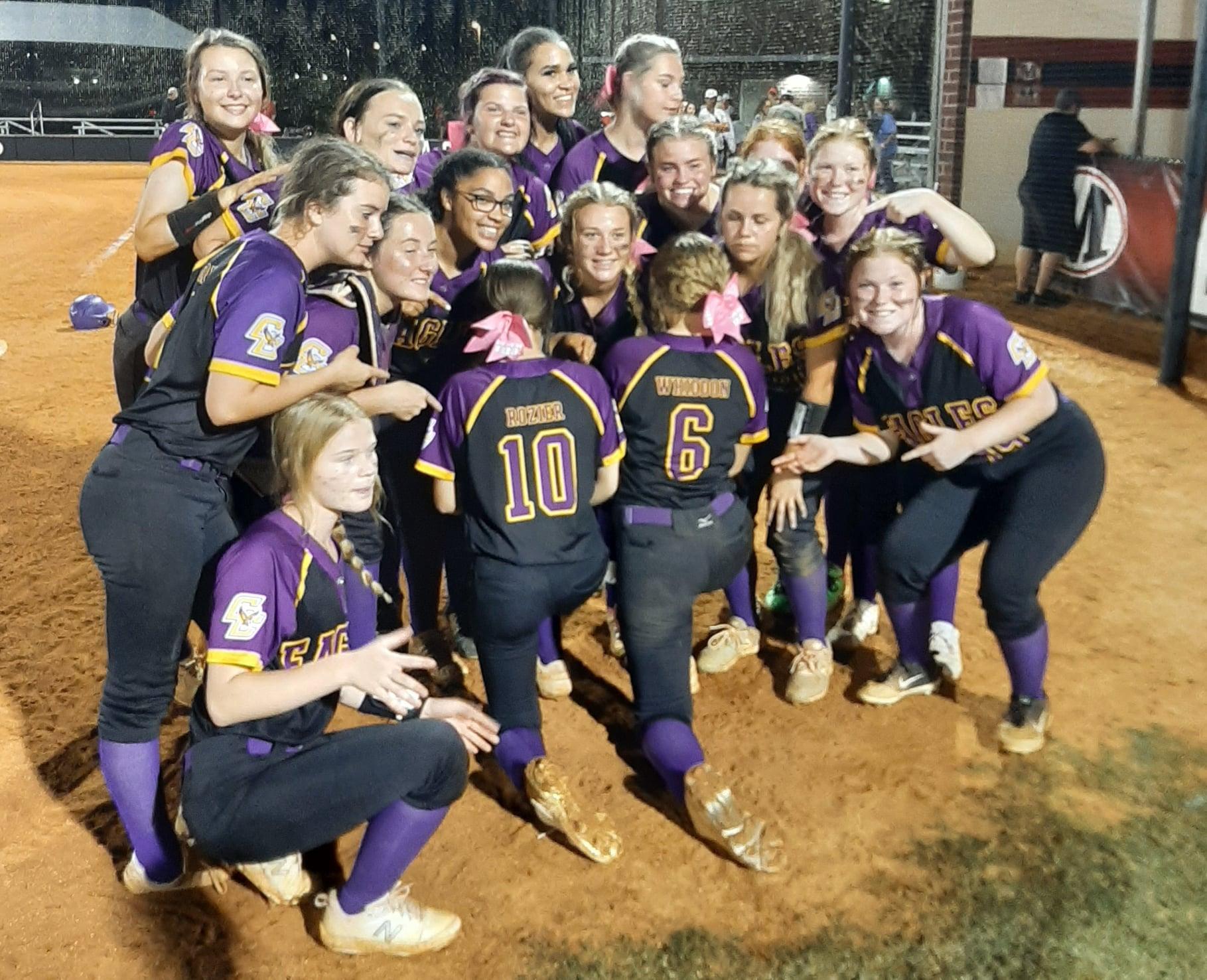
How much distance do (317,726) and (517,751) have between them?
2.41 ft

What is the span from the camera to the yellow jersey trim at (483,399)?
3625mm

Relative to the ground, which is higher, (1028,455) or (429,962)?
(1028,455)

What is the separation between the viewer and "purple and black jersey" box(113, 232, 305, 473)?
2.96 m

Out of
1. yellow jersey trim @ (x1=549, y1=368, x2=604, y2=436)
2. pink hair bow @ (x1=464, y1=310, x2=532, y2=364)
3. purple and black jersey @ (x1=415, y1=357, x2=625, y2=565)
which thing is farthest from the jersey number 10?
pink hair bow @ (x1=464, y1=310, x2=532, y2=364)

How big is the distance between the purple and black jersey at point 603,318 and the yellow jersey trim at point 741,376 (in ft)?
1.52

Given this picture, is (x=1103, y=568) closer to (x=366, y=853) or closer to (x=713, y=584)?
(x=713, y=584)

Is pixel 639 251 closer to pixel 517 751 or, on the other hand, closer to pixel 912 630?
pixel 912 630

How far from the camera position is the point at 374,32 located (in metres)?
37.4

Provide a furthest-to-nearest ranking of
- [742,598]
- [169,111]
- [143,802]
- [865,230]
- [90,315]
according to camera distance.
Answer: [169,111] → [90,315] → [742,598] → [865,230] → [143,802]

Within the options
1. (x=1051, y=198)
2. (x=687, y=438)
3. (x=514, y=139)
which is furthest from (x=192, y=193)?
(x=1051, y=198)

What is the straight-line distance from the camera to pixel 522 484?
142 inches

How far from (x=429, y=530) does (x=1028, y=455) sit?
2.19 m

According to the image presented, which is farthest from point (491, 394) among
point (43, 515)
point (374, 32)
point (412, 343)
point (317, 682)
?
point (374, 32)

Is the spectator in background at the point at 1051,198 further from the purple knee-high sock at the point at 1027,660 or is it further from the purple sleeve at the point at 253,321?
the purple sleeve at the point at 253,321
